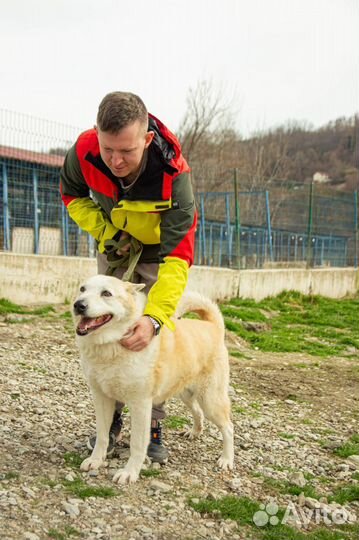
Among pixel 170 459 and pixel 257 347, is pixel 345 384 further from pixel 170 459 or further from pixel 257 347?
pixel 170 459

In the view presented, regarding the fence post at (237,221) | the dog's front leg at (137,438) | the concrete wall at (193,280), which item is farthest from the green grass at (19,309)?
the dog's front leg at (137,438)

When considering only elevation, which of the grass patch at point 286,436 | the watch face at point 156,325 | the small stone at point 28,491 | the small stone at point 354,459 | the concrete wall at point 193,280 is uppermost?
the watch face at point 156,325

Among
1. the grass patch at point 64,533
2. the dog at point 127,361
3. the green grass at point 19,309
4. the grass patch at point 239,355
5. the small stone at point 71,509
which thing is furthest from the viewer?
the green grass at point 19,309

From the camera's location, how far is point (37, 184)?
11391mm

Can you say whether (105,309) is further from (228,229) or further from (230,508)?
(228,229)

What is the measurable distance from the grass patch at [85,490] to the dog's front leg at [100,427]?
0.81ft

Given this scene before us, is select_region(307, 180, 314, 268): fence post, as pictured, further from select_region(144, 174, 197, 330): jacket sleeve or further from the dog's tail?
select_region(144, 174, 197, 330): jacket sleeve

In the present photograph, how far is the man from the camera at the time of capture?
3.15 metres

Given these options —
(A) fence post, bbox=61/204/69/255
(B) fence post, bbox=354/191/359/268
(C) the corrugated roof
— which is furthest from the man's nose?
(B) fence post, bbox=354/191/359/268

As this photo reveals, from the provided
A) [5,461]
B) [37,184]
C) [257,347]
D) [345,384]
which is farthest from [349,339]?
[5,461]

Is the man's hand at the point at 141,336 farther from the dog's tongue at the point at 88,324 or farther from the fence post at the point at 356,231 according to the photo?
the fence post at the point at 356,231

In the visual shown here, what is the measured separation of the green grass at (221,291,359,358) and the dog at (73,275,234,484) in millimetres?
4264

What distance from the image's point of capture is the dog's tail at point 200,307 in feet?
13.9

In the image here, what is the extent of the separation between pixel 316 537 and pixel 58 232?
911 cm
